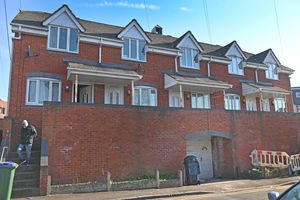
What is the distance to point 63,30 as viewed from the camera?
16984 millimetres

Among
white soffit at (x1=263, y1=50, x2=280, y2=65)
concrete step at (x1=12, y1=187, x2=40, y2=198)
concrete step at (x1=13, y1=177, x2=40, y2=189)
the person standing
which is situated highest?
white soffit at (x1=263, y1=50, x2=280, y2=65)

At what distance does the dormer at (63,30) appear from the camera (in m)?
16.6

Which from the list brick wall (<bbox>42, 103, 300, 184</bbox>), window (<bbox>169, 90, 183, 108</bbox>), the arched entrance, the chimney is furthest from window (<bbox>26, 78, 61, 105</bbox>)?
the chimney

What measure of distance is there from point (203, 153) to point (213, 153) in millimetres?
752

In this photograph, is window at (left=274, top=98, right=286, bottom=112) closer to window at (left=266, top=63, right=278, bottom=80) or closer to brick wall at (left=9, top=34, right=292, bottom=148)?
window at (left=266, top=63, right=278, bottom=80)

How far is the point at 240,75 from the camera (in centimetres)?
2358

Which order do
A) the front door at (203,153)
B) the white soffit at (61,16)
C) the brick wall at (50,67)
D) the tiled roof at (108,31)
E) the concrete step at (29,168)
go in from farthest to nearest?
the tiled roof at (108,31) < the white soffit at (61,16) < the front door at (203,153) < the brick wall at (50,67) < the concrete step at (29,168)

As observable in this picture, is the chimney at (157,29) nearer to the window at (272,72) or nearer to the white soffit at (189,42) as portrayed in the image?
the white soffit at (189,42)

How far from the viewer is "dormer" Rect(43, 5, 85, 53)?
54.4 feet

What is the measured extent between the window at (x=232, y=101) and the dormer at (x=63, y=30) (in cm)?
1252

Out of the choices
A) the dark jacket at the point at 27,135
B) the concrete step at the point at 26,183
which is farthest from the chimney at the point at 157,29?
the concrete step at the point at 26,183

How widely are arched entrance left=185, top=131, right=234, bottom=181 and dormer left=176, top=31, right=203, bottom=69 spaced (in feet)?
22.6

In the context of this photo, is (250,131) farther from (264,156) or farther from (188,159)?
(188,159)

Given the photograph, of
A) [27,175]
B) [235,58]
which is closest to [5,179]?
[27,175]
